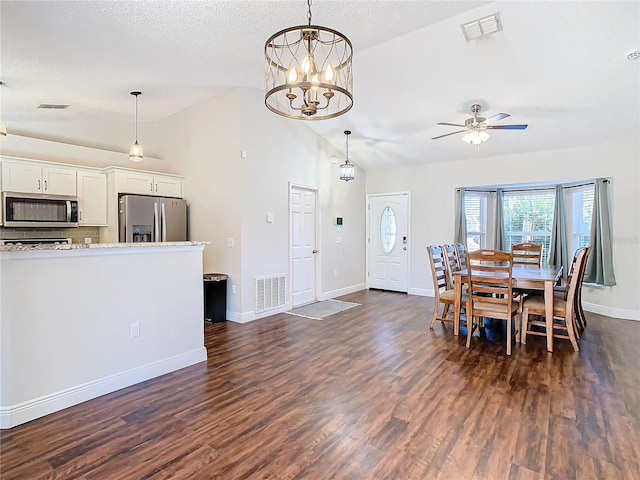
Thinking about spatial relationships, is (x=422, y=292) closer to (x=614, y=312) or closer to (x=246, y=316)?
(x=614, y=312)

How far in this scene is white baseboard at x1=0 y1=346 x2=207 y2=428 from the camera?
2.41m

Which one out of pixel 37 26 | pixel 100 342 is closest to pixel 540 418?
pixel 100 342

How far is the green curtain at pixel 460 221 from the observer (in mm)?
6586

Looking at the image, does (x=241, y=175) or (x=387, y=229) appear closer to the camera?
(x=241, y=175)

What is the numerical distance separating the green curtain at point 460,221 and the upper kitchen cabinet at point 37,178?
20.2 ft

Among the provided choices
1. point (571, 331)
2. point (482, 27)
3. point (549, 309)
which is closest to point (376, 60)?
point (482, 27)

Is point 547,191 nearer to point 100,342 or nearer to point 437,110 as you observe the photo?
Answer: point 437,110

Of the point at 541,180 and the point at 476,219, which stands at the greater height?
the point at 541,180

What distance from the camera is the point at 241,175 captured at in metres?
5.03

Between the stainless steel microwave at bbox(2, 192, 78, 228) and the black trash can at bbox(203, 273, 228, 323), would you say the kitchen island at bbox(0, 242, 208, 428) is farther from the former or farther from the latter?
the stainless steel microwave at bbox(2, 192, 78, 228)

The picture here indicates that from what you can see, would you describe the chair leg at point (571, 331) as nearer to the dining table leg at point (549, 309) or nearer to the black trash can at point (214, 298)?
the dining table leg at point (549, 309)

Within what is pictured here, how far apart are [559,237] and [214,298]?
18.6 ft

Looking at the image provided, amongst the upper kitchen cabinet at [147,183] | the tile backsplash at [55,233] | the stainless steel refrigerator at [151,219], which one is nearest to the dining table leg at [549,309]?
the stainless steel refrigerator at [151,219]

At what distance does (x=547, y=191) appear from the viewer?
6.35m
